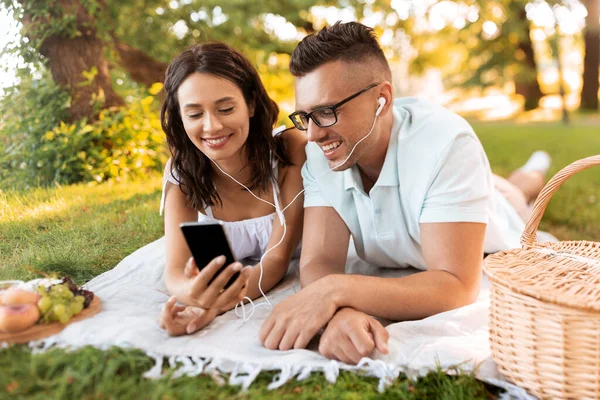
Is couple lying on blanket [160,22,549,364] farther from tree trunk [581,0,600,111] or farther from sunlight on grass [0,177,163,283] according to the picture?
tree trunk [581,0,600,111]

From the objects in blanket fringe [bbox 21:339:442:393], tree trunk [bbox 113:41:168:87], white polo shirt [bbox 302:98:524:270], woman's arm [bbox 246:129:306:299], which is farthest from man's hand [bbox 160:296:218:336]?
tree trunk [bbox 113:41:168:87]

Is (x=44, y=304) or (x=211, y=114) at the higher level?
(x=211, y=114)

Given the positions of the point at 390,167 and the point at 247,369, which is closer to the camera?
the point at 247,369

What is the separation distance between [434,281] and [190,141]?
3.88 ft

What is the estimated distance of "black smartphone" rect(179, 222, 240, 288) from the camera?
173cm

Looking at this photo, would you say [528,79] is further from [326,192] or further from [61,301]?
[61,301]

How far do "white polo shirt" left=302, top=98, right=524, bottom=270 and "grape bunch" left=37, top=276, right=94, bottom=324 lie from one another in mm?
1011

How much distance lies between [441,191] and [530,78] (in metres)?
8.08

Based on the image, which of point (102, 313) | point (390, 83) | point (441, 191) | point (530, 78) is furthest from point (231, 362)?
point (530, 78)

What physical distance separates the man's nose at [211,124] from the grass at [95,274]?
0.64m

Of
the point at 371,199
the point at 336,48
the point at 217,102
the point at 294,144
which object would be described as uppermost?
the point at 336,48

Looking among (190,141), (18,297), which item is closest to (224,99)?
(190,141)

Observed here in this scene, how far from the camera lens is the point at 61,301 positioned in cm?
192

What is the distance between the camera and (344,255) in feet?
8.35
